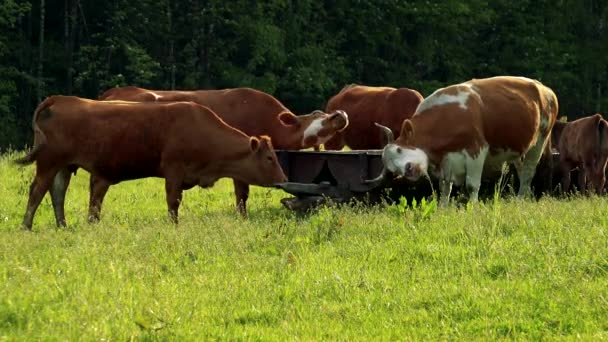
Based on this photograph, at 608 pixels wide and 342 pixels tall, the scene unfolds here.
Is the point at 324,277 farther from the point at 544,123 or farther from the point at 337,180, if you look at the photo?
the point at 544,123

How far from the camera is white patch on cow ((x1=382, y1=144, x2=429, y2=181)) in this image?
12133 millimetres

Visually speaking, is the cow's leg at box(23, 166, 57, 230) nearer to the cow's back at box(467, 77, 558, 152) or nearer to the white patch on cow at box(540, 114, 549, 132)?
the cow's back at box(467, 77, 558, 152)

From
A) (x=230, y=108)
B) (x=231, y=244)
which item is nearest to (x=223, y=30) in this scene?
(x=230, y=108)

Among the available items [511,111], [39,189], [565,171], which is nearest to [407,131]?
[511,111]

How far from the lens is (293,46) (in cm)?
4519

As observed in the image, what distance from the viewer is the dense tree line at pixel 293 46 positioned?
125 ft

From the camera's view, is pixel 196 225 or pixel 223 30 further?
pixel 223 30

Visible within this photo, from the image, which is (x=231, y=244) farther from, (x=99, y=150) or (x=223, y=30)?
(x=223, y=30)

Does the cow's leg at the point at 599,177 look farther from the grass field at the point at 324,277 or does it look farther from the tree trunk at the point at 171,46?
the tree trunk at the point at 171,46

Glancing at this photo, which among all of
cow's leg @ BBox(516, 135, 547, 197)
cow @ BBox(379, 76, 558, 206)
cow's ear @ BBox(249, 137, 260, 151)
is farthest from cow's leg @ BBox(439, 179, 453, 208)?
cow's ear @ BBox(249, 137, 260, 151)

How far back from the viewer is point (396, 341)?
21.1 ft

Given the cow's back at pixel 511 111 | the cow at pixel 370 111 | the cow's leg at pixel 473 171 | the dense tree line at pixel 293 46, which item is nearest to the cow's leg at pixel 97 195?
the cow's leg at pixel 473 171

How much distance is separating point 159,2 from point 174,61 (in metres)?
2.56

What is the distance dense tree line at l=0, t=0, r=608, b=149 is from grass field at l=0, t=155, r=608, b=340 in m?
27.4
